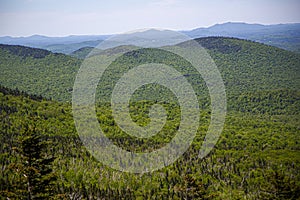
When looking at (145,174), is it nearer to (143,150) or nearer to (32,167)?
(143,150)

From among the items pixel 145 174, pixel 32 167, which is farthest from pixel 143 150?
pixel 32 167

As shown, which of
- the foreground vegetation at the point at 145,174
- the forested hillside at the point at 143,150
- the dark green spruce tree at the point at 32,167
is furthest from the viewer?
the foreground vegetation at the point at 145,174

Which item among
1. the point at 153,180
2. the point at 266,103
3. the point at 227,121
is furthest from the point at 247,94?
the point at 153,180

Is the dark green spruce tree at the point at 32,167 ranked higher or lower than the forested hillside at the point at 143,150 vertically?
higher

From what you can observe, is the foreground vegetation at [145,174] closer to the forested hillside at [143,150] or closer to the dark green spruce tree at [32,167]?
the forested hillside at [143,150]

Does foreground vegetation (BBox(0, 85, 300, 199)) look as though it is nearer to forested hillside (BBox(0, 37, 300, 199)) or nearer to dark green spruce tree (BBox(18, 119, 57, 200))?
forested hillside (BBox(0, 37, 300, 199))

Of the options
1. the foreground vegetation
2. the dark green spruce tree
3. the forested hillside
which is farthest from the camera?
the foreground vegetation

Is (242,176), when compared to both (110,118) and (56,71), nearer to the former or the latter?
(110,118)

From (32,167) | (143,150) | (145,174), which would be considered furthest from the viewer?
(143,150)

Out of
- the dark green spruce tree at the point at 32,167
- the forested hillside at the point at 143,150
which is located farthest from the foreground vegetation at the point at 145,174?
the dark green spruce tree at the point at 32,167

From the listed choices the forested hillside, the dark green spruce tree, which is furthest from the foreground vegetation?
the dark green spruce tree

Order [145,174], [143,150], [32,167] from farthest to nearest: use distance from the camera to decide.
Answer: [143,150]
[145,174]
[32,167]
